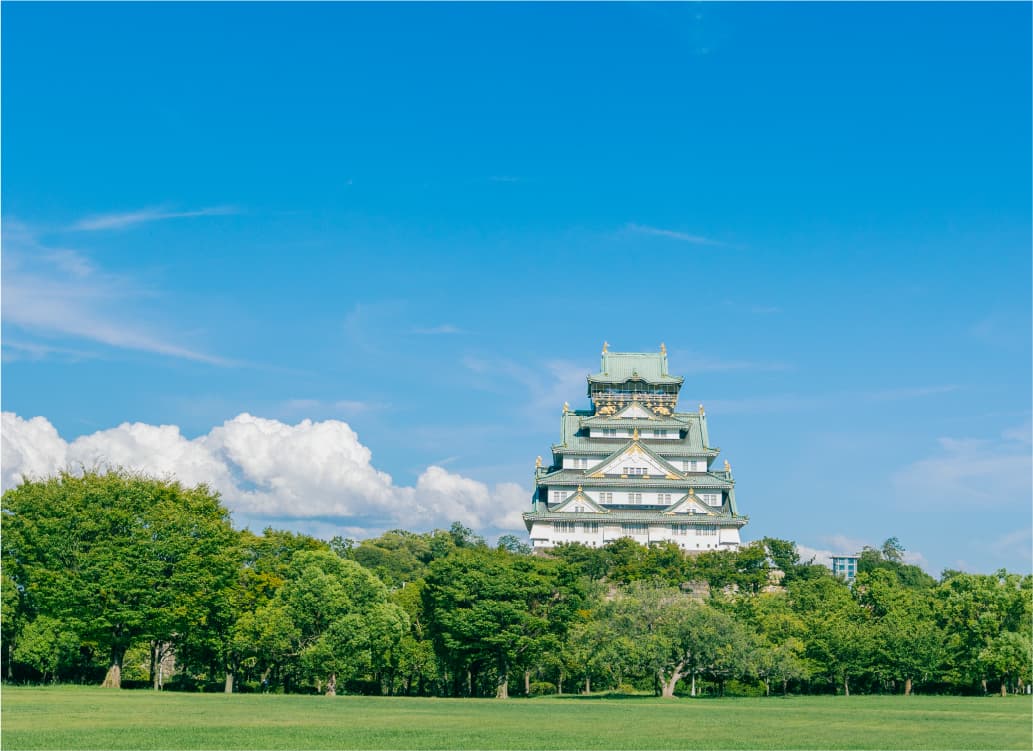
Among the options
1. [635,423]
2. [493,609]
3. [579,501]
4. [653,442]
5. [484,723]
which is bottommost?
[484,723]

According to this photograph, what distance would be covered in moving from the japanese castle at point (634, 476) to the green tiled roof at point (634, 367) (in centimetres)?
11

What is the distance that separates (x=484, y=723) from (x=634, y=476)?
62.4 metres

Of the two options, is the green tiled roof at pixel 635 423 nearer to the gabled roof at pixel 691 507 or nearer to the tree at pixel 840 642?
the gabled roof at pixel 691 507

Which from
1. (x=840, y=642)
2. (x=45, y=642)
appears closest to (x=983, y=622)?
(x=840, y=642)

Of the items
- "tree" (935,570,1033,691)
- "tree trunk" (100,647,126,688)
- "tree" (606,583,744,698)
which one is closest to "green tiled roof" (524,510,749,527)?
"tree" (935,570,1033,691)

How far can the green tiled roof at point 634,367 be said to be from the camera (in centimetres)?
10206

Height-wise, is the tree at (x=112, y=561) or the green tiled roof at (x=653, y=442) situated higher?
the green tiled roof at (x=653, y=442)

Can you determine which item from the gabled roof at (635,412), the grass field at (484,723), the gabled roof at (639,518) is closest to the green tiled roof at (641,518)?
the gabled roof at (639,518)

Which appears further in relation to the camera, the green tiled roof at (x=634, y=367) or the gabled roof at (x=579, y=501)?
the green tiled roof at (x=634, y=367)

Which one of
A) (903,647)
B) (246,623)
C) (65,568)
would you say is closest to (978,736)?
(903,647)

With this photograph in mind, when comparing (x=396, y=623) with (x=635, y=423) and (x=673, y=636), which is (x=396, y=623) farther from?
(x=635, y=423)

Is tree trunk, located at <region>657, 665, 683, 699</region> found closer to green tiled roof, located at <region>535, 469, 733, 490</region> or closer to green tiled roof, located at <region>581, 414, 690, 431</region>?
green tiled roof, located at <region>535, 469, 733, 490</region>

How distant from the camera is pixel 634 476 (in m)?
92.2

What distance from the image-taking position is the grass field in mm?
24359
